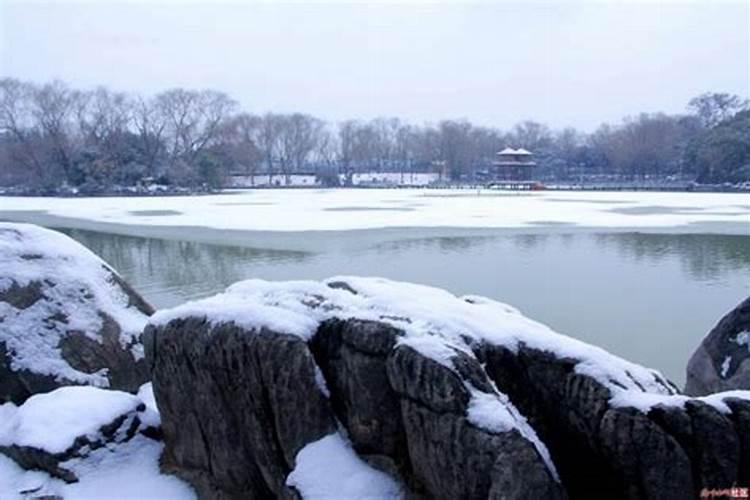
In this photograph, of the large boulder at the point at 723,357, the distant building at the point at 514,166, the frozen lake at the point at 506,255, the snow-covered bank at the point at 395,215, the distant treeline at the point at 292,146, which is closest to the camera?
the large boulder at the point at 723,357

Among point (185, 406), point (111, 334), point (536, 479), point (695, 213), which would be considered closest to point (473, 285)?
point (111, 334)

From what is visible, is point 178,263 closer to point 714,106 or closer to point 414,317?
point 414,317

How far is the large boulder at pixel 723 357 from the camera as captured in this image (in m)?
6.98

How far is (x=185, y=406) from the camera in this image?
5.46 m

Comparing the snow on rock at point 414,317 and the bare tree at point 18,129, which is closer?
the snow on rock at point 414,317

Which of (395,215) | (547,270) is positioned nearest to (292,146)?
(395,215)

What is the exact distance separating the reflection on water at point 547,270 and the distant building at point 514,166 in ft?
168

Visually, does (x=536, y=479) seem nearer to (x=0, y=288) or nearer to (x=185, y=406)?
(x=185, y=406)

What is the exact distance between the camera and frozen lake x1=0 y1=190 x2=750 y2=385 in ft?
40.5

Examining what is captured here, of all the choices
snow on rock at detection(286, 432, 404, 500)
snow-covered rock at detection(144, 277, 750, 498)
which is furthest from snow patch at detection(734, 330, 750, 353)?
snow on rock at detection(286, 432, 404, 500)

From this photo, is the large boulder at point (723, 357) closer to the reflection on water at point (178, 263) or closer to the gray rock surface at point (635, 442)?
the gray rock surface at point (635, 442)

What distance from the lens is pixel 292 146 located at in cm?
8881

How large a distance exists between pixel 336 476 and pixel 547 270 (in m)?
13.6

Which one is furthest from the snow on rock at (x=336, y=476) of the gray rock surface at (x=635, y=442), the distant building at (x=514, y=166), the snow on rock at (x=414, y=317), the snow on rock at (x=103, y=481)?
the distant building at (x=514, y=166)
